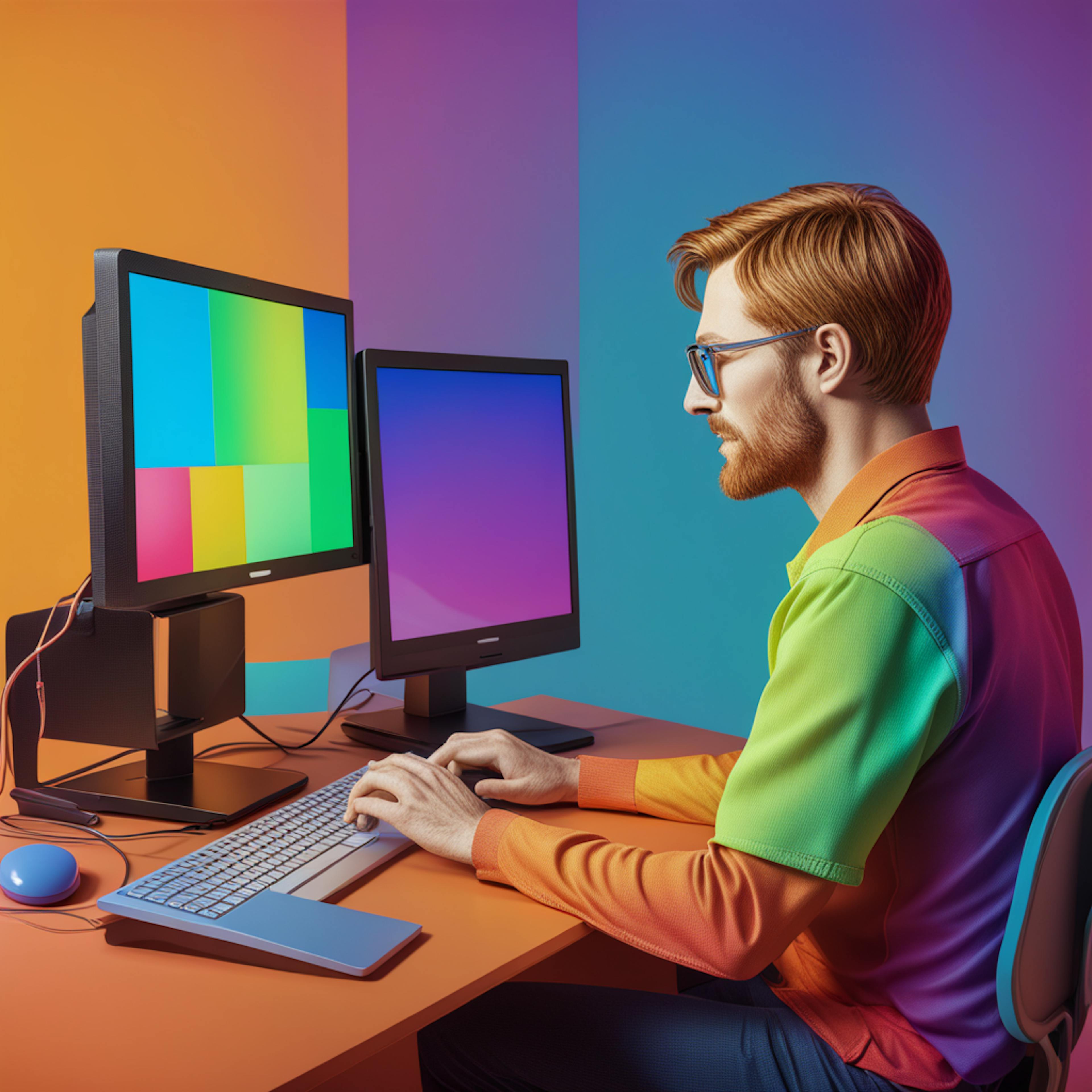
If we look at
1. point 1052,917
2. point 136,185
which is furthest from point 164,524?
point 136,185

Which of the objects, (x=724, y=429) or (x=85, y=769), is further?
(x=85, y=769)

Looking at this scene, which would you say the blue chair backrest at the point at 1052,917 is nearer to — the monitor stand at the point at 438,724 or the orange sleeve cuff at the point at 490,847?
the orange sleeve cuff at the point at 490,847

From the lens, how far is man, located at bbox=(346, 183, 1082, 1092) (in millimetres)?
841

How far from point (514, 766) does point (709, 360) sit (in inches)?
20.9

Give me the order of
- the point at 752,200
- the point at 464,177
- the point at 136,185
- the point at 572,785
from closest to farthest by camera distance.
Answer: the point at 572,785, the point at 752,200, the point at 136,185, the point at 464,177

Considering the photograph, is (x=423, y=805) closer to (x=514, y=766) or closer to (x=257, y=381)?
(x=514, y=766)

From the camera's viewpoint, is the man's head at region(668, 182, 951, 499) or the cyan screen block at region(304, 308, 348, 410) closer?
the man's head at region(668, 182, 951, 499)

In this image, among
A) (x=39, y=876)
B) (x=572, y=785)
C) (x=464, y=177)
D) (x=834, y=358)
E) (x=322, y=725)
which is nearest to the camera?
(x=39, y=876)

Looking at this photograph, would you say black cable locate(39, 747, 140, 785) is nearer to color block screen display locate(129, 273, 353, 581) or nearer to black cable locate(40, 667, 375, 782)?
black cable locate(40, 667, 375, 782)

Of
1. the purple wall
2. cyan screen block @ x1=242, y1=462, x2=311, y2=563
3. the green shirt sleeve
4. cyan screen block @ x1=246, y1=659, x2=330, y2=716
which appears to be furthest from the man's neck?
cyan screen block @ x1=246, y1=659, x2=330, y2=716

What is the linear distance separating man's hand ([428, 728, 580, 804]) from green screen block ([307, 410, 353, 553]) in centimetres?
36

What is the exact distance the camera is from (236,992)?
796 millimetres

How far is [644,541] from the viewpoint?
3.30m

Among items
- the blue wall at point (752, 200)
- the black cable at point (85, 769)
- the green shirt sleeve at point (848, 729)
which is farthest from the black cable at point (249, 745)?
the blue wall at point (752, 200)
